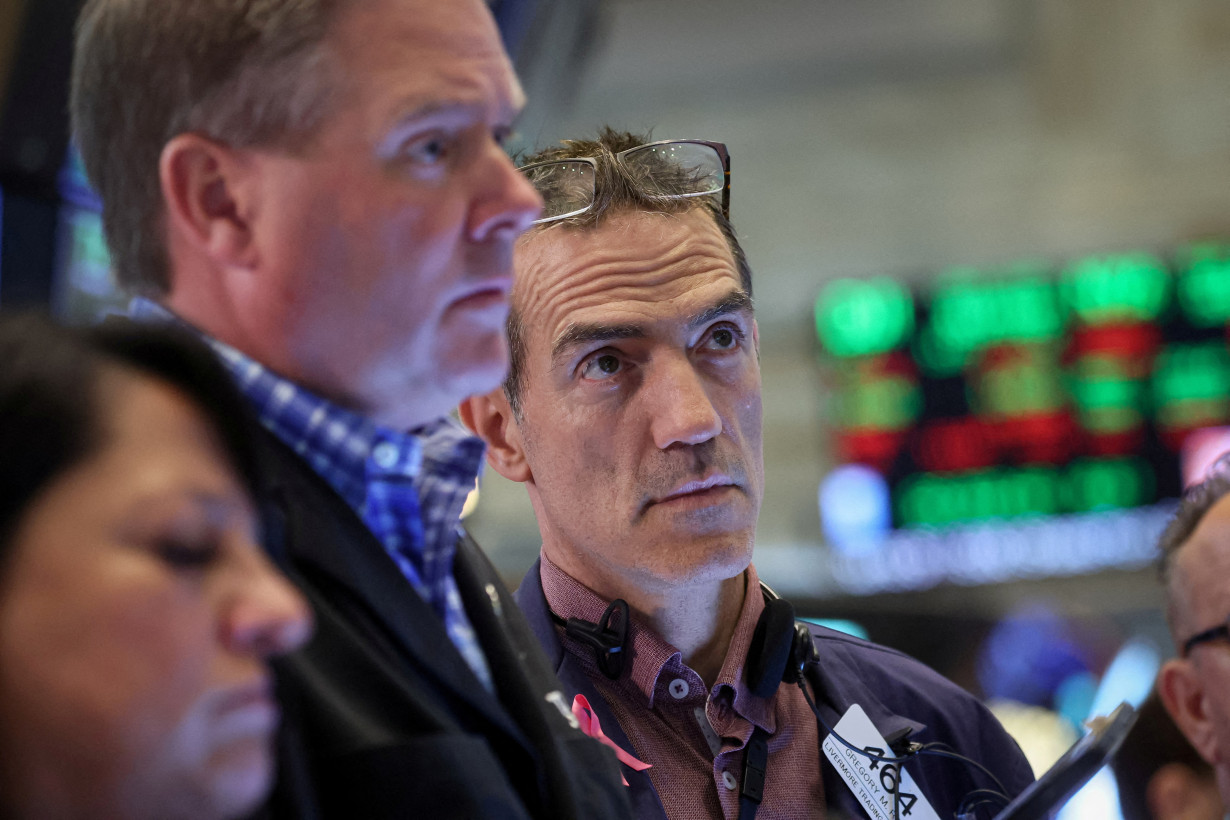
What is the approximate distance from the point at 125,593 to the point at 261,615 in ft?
0.24

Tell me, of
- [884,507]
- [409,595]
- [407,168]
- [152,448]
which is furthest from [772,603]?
[884,507]

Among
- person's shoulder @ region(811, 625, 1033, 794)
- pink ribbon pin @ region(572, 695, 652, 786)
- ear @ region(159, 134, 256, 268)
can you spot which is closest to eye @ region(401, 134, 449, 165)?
ear @ region(159, 134, 256, 268)

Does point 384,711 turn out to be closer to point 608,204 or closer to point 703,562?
point 703,562

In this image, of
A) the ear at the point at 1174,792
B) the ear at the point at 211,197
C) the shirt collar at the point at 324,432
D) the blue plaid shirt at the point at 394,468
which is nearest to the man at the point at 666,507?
the ear at the point at 1174,792

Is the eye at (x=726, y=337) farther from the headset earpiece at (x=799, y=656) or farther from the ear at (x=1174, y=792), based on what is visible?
the ear at (x=1174, y=792)

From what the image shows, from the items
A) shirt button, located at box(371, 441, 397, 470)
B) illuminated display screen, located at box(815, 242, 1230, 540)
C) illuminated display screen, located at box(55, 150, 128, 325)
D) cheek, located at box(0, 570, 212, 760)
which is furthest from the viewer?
illuminated display screen, located at box(815, 242, 1230, 540)

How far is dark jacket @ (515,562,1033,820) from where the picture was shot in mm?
1568

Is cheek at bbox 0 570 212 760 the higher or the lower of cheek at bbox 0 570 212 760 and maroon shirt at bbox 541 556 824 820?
the higher

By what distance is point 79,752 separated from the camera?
59cm

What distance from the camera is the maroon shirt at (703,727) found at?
1506mm

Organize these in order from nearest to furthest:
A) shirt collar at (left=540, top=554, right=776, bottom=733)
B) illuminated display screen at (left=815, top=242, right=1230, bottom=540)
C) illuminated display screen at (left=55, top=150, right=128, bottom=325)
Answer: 1. shirt collar at (left=540, top=554, right=776, bottom=733)
2. illuminated display screen at (left=55, top=150, right=128, bottom=325)
3. illuminated display screen at (left=815, top=242, right=1230, bottom=540)

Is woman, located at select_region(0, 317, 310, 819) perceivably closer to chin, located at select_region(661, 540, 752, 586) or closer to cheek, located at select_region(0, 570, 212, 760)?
cheek, located at select_region(0, 570, 212, 760)

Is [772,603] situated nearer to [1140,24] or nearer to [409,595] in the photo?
[409,595]

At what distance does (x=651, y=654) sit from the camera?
1.59 meters
